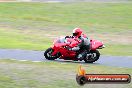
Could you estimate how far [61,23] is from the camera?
3950 cm

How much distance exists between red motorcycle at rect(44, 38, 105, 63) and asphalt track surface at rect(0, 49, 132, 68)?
0.89ft

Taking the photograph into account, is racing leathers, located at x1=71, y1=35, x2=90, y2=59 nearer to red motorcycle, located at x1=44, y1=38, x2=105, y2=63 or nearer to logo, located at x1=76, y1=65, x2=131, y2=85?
red motorcycle, located at x1=44, y1=38, x2=105, y2=63

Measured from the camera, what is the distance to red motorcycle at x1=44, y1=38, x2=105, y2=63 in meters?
21.7

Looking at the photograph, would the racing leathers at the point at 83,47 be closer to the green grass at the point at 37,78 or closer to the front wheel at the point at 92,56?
the front wheel at the point at 92,56

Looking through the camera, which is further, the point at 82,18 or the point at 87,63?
the point at 82,18

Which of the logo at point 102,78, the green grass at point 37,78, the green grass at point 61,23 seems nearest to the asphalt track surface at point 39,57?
the green grass at point 61,23

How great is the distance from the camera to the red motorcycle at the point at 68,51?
21.7 meters

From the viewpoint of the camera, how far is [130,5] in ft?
158

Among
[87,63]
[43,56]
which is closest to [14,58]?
[43,56]

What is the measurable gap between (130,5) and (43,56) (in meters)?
27.1

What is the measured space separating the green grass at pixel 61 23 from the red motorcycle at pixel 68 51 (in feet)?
12.2

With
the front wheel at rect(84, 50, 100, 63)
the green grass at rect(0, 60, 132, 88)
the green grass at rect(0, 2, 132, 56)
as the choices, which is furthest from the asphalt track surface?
the green grass at rect(0, 60, 132, 88)

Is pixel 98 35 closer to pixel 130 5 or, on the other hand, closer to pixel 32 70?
pixel 130 5

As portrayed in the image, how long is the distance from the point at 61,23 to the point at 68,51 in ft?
57.7
